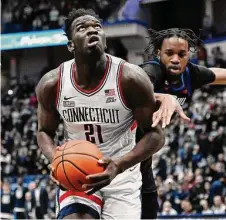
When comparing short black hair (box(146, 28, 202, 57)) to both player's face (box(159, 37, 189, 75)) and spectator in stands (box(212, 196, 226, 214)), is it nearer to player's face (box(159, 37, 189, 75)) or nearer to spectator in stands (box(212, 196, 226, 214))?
player's face (box(159, 37, 189, 75))

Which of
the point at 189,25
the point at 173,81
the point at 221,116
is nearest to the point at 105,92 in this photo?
the point at 173,81

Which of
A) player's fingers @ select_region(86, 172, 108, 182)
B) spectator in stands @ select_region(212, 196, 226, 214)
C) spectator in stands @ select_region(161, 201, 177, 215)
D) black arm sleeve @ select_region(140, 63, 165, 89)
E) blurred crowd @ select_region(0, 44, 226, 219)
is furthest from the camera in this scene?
blurred crowd @ select_region(0, 44, 226, 219)

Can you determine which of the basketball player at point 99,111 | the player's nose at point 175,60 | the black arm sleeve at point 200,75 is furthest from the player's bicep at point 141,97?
the black arm sleeve at point 200,75

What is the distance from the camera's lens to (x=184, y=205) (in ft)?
38.3

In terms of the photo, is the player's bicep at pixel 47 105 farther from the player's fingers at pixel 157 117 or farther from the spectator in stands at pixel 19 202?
the spectator in stands at pixel 19 202

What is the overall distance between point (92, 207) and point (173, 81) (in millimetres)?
1348

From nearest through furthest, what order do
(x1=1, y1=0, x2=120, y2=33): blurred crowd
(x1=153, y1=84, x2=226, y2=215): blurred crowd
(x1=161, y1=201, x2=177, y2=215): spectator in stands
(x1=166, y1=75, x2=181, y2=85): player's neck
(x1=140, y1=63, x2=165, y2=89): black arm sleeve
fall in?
(x1=140, y1=63, x2=165, y2=89): black arm sleeve, (x1=166, y1=75, x2=181, y2=85): player's neck, (x1=161, y1=201, x2=177, y2=215): spectator in stands, (x1=153, y1=84, x2=226, y2=215): blurred crowd, (x1=1, y1=0, x2=120, y2=33): blurred crowd

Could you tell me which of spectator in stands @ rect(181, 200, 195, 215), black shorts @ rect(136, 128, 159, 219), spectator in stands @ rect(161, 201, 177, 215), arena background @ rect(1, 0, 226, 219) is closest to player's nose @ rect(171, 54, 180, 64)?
black shorts @ rect(136, 128, 159, 219)

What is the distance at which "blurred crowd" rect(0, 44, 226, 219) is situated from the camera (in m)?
12.4

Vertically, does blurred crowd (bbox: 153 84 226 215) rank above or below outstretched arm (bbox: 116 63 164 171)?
below

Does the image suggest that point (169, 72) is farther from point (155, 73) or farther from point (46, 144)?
point (46, 144)

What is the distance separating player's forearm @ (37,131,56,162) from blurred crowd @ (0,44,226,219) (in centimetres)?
736

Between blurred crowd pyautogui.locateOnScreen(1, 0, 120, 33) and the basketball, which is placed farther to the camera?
blurred crowd pyautogui.locateOnScreen(1, 0, 120, 33)

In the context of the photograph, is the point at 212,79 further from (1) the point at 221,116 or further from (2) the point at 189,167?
(1) the point at 221,116
